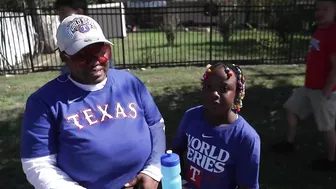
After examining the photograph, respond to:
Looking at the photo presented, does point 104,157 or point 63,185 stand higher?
point 104,157

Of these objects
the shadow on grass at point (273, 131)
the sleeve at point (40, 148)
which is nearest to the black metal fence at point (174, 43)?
the shadow on grass at point (273, 131)

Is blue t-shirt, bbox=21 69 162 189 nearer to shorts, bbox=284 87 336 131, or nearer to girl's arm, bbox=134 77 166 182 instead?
girl's arm, bbox=134 77 166 182

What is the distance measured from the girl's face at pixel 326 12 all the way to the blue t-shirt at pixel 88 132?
7.84ft

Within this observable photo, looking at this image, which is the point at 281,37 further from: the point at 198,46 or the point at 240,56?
the point at 198,46

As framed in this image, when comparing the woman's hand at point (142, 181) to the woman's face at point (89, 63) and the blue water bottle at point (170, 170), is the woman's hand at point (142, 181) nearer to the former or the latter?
the blue water bottle at point (170, 170)

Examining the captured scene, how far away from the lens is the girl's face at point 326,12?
340 centimetres

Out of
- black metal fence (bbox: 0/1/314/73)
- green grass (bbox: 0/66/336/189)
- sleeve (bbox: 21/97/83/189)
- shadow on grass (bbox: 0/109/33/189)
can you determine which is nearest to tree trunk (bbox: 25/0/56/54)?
black metal fence (bbox: 0/1/314/73)

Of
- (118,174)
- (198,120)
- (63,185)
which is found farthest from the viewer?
(198,120)

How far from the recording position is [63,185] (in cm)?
172

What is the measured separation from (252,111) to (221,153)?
384 centimetres

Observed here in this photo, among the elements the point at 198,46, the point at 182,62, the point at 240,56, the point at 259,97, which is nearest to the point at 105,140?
the point at 259,97

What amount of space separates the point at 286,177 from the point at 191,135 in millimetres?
2102

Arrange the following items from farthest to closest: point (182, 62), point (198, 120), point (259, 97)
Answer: point (182, 62)
point (259, 97)
point (198, 120)

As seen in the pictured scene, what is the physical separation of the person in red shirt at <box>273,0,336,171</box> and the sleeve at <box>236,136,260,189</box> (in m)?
1.97
